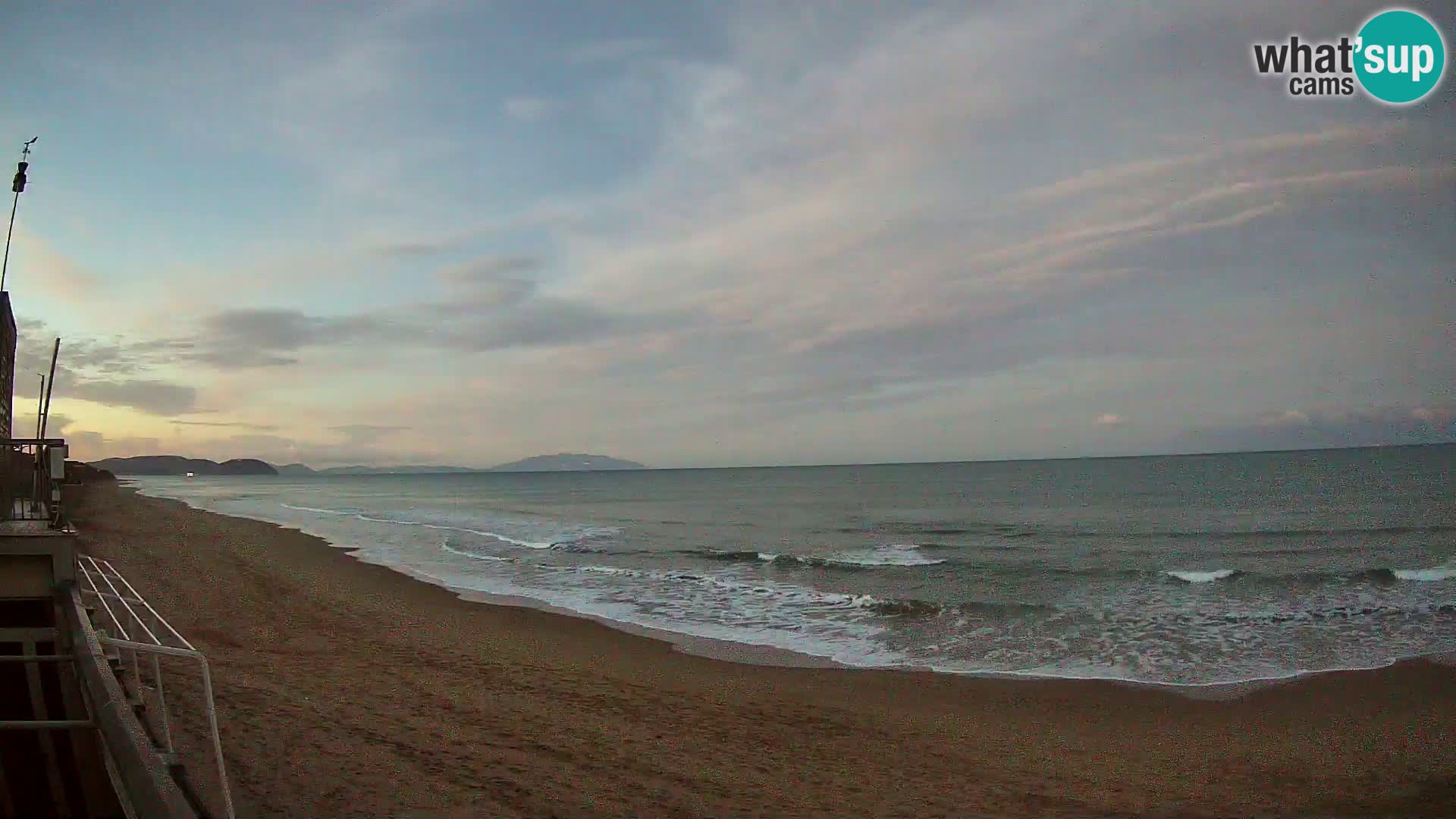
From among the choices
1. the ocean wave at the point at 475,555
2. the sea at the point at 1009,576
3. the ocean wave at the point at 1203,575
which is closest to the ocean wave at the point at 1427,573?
the sea at the point at 1009,576

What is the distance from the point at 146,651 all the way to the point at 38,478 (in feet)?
20.2

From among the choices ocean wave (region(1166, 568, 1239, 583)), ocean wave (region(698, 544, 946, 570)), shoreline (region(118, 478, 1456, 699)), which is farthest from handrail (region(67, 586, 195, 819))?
ocean wave (region(1166, 568, 1239, 583))

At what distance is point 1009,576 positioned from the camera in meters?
22.5

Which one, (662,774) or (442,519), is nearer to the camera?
(662,774)

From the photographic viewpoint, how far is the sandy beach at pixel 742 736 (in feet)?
22.0

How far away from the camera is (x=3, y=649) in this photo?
836cm

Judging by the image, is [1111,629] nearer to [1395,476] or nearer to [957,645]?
[957,645]

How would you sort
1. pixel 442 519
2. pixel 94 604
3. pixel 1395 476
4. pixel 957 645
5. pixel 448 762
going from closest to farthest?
pixel 448 762 < pixel 94 604 < pixel 957 645 < pixel 442 519 < pixel 1395 476

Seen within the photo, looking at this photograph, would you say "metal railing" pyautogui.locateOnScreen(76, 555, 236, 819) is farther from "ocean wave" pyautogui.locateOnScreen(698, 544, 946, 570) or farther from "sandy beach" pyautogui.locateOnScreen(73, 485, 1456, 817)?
"ocean wave" pyautogui.locateOnScreen(698, 544, 946, 570)

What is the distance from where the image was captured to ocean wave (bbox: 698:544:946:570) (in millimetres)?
25422

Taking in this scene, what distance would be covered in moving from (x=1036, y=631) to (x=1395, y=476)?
7445 cm

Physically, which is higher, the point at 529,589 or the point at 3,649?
the point at 3,649

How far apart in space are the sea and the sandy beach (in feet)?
5.53

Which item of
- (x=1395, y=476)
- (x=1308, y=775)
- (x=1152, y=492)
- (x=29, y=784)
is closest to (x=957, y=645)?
(x=1308, y=775)
